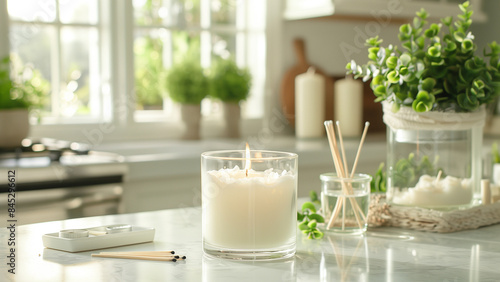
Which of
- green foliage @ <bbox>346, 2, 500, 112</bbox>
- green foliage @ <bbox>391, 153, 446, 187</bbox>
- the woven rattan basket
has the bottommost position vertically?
the woven rattan basket

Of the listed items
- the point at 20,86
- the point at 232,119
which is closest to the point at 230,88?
the point at 232,119

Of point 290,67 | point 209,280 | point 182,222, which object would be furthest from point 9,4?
point 209,280

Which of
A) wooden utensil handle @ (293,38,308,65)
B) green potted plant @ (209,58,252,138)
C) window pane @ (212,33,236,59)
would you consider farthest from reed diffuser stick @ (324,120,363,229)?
wooden utensil handle @ (293,38,308,65)

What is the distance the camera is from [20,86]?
7.70 ft

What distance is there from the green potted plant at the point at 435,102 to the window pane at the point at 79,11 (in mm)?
1869

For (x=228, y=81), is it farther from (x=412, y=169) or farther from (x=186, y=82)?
(x=412, y=169)

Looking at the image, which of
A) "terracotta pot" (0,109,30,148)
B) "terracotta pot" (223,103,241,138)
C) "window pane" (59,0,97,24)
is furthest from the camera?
"terracotta pot" (223,103,241,138)

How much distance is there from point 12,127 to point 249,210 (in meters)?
1.59

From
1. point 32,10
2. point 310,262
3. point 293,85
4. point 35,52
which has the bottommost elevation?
point 310,262

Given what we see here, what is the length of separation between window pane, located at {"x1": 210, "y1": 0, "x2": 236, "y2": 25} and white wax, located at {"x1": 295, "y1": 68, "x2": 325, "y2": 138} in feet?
1.44

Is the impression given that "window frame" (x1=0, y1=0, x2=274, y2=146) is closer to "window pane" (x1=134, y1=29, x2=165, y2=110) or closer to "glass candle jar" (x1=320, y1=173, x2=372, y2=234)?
"window pane" (x1=134, y1=29, x2=165, y2=110)

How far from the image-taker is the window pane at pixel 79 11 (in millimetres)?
2729

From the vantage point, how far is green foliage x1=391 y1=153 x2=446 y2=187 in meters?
1.15

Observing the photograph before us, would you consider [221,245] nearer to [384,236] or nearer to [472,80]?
[384,236]
